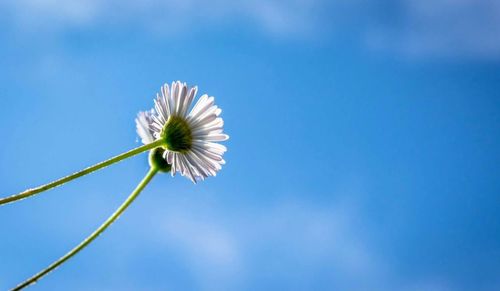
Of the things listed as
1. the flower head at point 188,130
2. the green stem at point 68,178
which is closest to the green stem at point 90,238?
the green stem at point 68,178

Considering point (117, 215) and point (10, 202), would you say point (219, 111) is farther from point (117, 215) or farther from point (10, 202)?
point (10, 202)

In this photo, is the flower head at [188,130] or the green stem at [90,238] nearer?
the green stem at [90,238]

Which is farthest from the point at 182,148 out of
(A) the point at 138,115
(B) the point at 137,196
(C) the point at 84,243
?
(C) the point at 84,243

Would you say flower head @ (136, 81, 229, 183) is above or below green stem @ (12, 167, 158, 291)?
above

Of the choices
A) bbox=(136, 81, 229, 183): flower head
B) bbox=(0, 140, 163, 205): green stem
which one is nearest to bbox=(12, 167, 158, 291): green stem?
bbox=(0, 140, 163, 205): green stem

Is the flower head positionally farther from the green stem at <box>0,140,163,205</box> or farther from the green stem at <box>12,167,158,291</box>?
the green stem at <box>0,140,163,205</box>

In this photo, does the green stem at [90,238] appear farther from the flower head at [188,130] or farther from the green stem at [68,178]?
the flower head at [188,130]

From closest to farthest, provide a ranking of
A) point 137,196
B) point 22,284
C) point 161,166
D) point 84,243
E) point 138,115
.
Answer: point 22,284 → point 84,243 → point 137,196 → point 161,166 → point 138,115

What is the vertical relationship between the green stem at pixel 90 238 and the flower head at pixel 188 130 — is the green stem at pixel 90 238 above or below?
below

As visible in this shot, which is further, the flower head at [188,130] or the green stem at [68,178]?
the flower head at [188,130]
